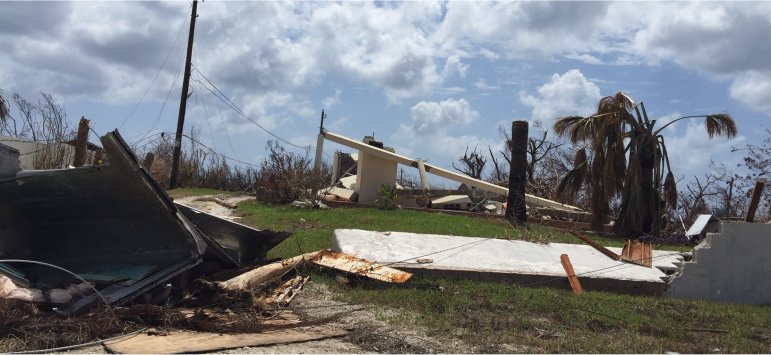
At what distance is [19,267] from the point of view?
28.3 ft

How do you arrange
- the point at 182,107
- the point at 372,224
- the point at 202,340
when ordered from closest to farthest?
the point at 202,340 < the point at 372,224 < the point at 182,107

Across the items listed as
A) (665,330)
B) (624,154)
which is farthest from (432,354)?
(624,154)

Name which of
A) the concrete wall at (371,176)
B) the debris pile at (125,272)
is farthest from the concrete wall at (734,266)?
the concrete wall at (371,176)

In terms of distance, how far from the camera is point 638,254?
12.6 metres

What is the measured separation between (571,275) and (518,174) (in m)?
8.97

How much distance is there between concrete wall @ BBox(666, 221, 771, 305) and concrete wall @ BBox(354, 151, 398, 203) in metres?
15.3

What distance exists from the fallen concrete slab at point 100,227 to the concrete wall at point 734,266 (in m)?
7.61

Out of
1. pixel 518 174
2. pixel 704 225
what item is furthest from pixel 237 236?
pixel 518 174

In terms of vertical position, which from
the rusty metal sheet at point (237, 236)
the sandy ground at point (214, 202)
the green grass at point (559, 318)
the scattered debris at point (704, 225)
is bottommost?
the green grass at point (559, 318)

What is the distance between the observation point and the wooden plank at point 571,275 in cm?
1070

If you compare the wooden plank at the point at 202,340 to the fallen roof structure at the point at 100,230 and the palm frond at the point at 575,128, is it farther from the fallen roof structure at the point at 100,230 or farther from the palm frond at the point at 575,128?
the palm frond at the point at 575,128

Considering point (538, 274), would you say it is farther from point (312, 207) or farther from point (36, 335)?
point (312, 207)

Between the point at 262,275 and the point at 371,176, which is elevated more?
the point at 371,176

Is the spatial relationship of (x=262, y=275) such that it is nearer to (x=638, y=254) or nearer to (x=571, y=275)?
(x=571, y=275)
